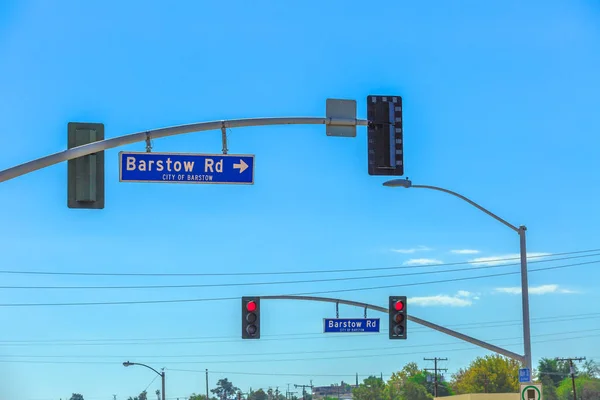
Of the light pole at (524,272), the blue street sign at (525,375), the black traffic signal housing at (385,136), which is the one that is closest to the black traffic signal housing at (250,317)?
the light pole at (524,272)

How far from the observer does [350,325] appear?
136 ft

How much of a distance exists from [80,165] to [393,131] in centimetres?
579

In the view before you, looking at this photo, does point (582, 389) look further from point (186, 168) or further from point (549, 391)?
point (186, 168)

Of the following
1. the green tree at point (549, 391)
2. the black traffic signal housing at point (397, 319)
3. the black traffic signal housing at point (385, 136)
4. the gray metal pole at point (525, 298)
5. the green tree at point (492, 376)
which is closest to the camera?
the black traffic signal housing at point (385, 136)

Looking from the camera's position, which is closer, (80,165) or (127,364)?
(80,165)

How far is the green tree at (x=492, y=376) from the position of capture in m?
154

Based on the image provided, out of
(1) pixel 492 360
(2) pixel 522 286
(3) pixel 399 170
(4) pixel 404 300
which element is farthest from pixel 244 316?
(1) pixel 492 360

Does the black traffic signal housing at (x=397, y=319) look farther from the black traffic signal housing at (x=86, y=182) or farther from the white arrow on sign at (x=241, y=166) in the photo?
the black traffic signal housing at (x=86, y=182)

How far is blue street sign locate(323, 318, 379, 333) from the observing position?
135 ft

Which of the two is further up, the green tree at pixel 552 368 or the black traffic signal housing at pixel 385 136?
the black traffic signal housing at pixel 385 136

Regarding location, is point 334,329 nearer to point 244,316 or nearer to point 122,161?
point 244,316

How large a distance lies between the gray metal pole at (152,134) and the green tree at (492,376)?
460 ft

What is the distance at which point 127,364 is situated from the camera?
225ft

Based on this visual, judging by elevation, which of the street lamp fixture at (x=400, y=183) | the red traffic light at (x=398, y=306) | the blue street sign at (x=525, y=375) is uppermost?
the street lamp fixture at (x=400, y=183)
